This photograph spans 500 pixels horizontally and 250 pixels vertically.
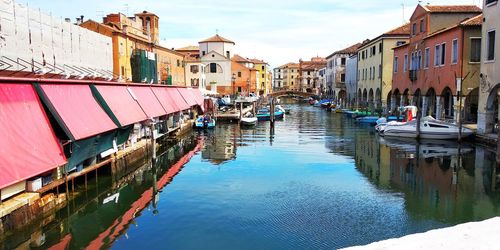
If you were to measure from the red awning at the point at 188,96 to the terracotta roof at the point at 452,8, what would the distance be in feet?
71.0

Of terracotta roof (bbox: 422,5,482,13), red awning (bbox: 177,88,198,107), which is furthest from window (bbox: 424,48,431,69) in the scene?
red awning (bbox: 177,88,198,107)

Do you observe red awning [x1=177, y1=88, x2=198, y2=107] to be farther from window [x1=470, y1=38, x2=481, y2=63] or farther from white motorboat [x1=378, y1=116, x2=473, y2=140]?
window [x1=470, y1=38, x2=481, y2=63]

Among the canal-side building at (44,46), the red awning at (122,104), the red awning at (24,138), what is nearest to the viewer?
the red awning at (24,138)

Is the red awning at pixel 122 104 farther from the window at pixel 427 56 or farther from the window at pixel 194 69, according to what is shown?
the window at pixel 194 69

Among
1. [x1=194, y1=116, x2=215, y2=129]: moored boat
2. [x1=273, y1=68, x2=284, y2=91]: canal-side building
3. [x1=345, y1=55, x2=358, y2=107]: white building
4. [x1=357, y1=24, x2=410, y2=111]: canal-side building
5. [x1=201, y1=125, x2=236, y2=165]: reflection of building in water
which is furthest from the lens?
[x1=273, y1=68, x2=284, y2=91]: canal-side building

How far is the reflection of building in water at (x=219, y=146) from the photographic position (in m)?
24.7

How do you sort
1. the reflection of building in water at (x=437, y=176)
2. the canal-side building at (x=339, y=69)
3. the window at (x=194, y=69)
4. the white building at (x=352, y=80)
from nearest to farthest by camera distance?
the reflection of building in water at (x=437, y=176) < the white building at (x=352, y=80) < the window at (x=194, y=69) < the canal-side building at (x=339, y=69)

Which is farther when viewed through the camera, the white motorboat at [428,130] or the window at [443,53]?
the window at [443,53]

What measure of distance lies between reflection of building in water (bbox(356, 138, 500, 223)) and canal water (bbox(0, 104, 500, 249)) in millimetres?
43

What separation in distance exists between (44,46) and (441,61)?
89.5 ft

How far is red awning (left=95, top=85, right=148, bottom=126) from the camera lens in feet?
57.6

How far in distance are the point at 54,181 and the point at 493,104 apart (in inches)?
954

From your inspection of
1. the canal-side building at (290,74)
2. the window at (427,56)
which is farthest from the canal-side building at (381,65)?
the canal-side building at (290,74)

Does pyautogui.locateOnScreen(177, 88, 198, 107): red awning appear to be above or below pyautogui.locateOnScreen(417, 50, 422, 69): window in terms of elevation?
below
